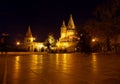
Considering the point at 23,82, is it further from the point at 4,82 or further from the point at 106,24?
the point at 106,24

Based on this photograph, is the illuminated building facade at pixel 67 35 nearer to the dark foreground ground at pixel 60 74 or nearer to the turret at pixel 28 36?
the turret at pixel 28 36

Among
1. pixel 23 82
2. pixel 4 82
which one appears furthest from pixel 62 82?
pixel 4 82

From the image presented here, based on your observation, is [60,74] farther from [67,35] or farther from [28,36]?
[28,36]

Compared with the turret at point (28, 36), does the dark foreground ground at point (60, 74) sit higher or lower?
lower

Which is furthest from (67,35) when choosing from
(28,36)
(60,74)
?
(60,74)

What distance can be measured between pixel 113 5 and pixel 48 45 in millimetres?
72322

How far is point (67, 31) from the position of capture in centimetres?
14262

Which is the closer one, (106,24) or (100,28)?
(106,24)

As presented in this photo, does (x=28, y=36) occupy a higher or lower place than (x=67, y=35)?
lower

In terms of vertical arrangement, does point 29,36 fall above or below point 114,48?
above

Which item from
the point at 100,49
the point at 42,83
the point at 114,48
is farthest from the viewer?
the point at 100,49

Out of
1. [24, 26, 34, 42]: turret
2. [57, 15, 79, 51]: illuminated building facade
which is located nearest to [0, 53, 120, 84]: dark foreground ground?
[57, 15, 79, 51]: illuminated building facade

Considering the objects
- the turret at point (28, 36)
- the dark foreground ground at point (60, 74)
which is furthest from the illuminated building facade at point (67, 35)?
the dark foreground ground at point (60, 74)

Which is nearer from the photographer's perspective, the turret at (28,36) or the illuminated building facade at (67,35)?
the illuminated building facade at (67,35)
